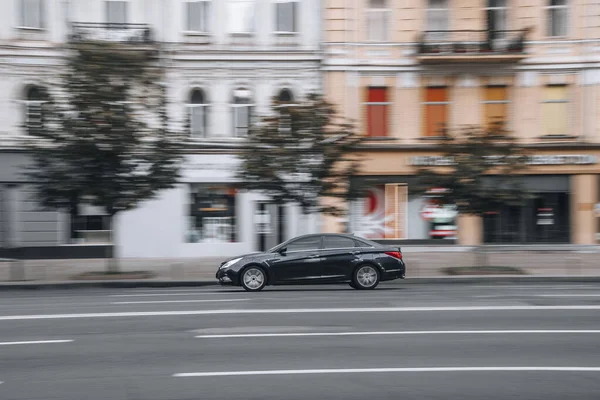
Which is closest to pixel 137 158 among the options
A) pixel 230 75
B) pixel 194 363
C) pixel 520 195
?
pixel 230 75

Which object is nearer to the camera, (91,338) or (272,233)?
(91,338)

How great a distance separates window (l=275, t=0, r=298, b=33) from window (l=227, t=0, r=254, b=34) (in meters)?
0.93

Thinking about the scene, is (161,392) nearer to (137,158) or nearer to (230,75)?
(137,158)

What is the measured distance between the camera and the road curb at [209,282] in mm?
20172

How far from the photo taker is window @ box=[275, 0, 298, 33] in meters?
29.1

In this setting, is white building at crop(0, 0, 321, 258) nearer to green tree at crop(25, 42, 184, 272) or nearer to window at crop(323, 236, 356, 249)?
green tree at crop(25, 42, 184, 272)

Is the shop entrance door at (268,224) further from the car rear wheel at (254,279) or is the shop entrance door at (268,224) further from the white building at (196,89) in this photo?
the car rear wheel at (254,279)

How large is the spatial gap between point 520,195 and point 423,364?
14.3 m

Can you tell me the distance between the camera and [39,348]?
9875 millimetres

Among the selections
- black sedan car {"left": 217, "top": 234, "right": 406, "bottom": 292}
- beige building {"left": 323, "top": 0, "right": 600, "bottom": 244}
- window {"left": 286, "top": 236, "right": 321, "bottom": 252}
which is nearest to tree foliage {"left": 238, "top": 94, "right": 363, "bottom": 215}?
window {"left": 286, "top": 236, "right": 321, "bottom": 252}

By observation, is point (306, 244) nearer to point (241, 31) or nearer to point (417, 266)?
point (417, 266)

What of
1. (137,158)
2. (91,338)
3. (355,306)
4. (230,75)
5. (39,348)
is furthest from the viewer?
(230,75)

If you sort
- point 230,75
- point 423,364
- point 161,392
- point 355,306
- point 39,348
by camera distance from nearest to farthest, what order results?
point 161,392 < point 423,364 < point 39,348 < point 355,306 < point 230,75

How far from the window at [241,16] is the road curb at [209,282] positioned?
458 inches
